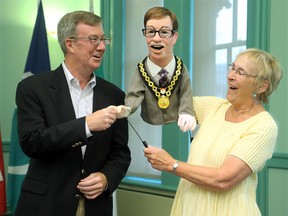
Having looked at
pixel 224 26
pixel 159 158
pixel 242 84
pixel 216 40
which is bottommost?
pixel 159 158

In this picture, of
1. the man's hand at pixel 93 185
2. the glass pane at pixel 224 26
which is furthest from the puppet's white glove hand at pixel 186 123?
the glass pane at pixel 224 26

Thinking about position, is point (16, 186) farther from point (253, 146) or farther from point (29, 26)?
point (253, 146)

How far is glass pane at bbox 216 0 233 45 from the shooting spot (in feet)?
10.3

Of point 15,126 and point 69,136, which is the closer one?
point 69,136

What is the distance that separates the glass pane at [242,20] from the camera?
3.01 m

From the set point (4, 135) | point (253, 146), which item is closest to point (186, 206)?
point (253, 146)

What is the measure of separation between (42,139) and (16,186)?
2.15 m

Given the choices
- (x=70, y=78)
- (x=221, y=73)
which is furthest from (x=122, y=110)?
(x=221, y=73)

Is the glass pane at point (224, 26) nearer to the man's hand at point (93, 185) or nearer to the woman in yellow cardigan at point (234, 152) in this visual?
the woman in yellow cardigan at point (234, 152)

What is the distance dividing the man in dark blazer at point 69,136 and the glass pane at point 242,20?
156 cm

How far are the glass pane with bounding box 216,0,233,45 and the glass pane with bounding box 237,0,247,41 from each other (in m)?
0.08

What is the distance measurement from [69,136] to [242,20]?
2.01 meters

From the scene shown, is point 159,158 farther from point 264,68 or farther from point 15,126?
point 15,126

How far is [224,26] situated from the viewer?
3.17m
